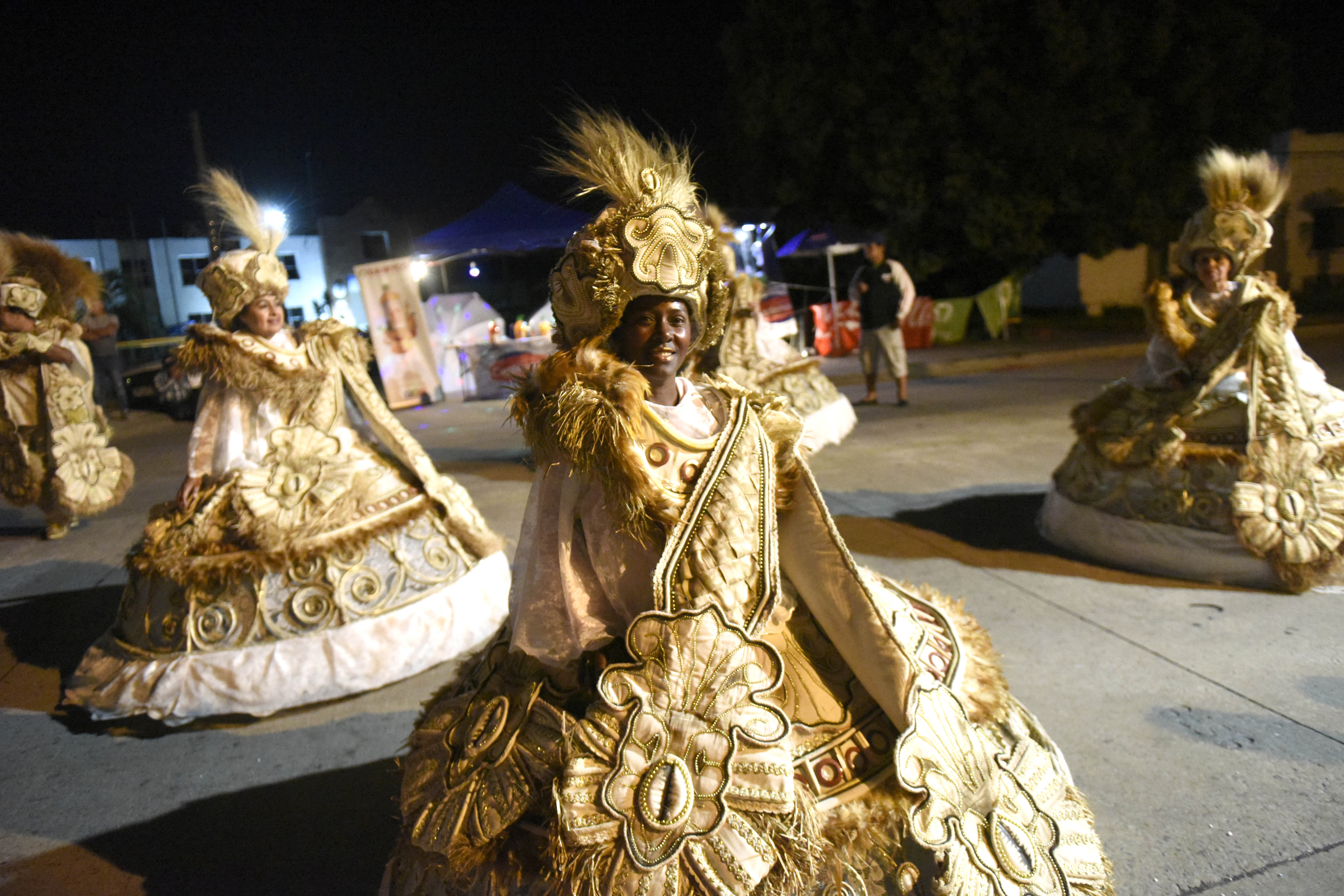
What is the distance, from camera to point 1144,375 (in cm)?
480

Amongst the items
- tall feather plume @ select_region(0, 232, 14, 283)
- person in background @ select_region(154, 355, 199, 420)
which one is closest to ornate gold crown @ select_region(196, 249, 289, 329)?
tall feather plume @ select_region(0, 232, 14, 283)

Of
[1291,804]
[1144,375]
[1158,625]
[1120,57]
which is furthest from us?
[1120,57]

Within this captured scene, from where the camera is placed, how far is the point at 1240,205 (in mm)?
4309

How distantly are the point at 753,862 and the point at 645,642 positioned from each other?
495 millimetres

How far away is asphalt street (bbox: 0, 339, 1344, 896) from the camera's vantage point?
8.60 ft

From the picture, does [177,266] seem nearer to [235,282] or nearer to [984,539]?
[235,282]

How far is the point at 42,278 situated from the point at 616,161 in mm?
5954

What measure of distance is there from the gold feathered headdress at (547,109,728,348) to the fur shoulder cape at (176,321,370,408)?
91.3 inches

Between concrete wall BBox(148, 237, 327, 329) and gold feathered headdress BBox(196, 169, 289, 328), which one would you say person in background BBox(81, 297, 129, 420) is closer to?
gold feathered headdress BBox(196, 169, 289, 328)

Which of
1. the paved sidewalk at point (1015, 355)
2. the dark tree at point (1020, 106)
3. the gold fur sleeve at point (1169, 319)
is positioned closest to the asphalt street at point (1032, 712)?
the gold fur sleeve at point (1169, 319)

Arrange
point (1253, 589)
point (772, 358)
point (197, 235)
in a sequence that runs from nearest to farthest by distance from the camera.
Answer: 1. point (1253, 589)
2. point (772, 358)
3. point (197, 235)

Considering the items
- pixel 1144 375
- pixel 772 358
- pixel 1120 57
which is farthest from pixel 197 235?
pixel 1144 375

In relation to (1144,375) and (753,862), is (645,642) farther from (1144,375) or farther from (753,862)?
(1144,375)

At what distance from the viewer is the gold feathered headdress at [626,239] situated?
199 cm
